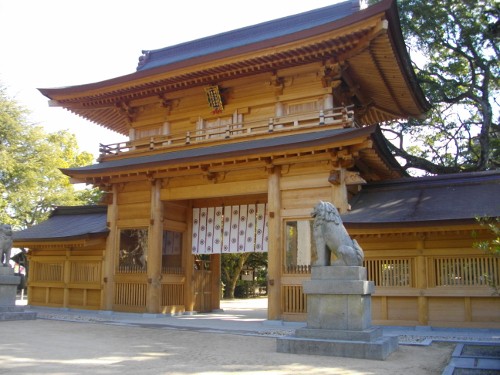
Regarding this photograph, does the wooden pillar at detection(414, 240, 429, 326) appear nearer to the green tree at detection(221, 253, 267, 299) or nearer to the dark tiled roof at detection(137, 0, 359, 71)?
the dark tiled roof at detection(137, 0, 359, 71)

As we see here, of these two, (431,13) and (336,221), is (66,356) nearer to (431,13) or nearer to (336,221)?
(336,221)

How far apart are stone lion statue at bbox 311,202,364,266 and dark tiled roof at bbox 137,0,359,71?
27.4 feet

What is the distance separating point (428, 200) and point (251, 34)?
9560mm

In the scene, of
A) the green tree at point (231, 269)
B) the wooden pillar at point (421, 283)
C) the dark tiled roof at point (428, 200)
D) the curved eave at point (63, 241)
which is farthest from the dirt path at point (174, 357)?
the green tree at point (231, 269)

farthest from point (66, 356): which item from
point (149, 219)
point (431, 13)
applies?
point (431, 13)

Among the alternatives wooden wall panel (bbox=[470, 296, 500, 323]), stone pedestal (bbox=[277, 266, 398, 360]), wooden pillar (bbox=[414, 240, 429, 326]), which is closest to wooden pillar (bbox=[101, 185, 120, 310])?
stone pedestal (bbox=[277, 266, 398, 360])

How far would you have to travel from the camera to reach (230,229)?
1533cm

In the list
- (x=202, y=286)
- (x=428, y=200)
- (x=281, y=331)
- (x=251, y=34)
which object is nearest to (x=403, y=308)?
(x=428, y=200)

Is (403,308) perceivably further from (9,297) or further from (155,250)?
(9,297)

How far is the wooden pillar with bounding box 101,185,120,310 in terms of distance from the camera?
15609mm

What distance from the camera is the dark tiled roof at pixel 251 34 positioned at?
16219 millimetres

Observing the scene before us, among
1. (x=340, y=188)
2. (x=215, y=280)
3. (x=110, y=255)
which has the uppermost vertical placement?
(x=340, y=188)

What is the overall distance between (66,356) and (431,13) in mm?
22665

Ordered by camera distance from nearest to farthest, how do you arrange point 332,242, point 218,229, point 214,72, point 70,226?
point 332,242 → point 214,72 → point 218,229 → point 70,226
